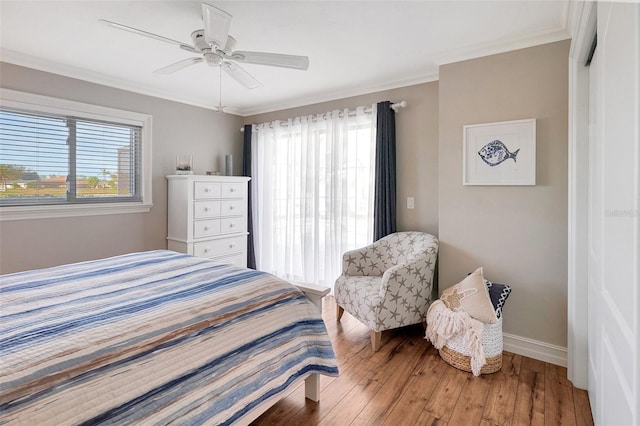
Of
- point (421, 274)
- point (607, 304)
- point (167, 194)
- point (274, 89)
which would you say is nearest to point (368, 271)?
point (421, 274)

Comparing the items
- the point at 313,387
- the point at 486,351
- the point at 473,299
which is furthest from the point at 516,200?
the point at 313,387

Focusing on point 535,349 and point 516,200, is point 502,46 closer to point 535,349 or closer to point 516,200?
point 516,200

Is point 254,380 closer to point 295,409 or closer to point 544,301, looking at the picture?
point 295,409

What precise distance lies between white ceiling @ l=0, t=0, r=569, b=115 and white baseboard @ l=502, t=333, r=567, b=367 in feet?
7.45

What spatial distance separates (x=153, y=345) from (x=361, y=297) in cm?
178

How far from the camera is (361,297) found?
2.71 m

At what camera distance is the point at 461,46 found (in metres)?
2.60

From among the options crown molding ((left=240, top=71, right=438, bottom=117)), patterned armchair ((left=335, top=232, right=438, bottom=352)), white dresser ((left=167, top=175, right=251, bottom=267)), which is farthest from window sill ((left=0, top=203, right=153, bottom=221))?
patterned armchair ((left=335, top=232, right=438, bottom=352))

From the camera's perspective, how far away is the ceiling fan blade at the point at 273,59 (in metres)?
2.07

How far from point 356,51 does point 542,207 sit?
193cm

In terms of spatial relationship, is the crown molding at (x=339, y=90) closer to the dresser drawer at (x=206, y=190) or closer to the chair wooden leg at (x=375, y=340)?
the dresser drawer at (x=206, y=190)

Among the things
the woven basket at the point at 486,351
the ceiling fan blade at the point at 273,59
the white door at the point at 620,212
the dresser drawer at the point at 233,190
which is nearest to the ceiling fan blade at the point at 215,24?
the ceiling fan blade at the point at 273,59

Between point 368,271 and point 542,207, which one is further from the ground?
point 542,207

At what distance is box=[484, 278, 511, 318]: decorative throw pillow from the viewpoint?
234 centimetres
